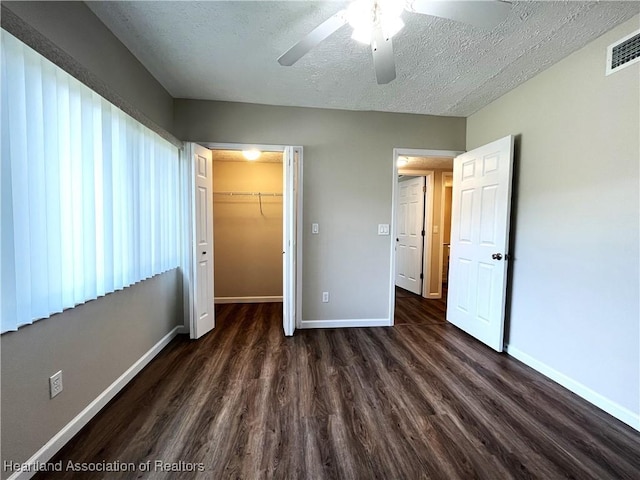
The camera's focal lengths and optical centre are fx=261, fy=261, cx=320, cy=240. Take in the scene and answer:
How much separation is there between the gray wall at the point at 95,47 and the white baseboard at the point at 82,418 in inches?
75.8

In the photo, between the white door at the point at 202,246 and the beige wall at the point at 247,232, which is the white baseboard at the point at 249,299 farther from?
the white door at the point at 202,246

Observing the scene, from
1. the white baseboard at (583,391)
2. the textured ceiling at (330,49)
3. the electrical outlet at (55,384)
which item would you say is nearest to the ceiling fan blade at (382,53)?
the textured ceiling at (330,49)

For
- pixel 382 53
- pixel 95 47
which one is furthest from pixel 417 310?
pixel 95 47

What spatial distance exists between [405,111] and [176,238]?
284 cm

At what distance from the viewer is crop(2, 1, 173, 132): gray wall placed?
3.99 ft

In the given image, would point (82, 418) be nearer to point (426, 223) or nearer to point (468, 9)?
point (468, 9)

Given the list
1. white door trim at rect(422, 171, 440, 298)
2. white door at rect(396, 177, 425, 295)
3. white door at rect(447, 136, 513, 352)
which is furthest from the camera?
white door at rect(396, 177, 425, 295)

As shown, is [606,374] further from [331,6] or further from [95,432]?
[95,432]

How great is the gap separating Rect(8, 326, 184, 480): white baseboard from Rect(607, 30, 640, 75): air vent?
384 cm

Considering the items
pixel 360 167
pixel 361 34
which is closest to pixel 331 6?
pixel 361 34

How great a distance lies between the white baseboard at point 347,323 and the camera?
2.98m

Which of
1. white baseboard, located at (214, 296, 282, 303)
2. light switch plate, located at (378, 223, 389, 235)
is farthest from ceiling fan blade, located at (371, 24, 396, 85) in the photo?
white baseboard, located at (214, 296, 282, 303)

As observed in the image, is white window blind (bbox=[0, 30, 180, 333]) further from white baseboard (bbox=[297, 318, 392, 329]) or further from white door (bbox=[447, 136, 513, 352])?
white door (bbox=[447, 136, 513, 352])

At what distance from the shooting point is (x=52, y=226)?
128 centimetres
